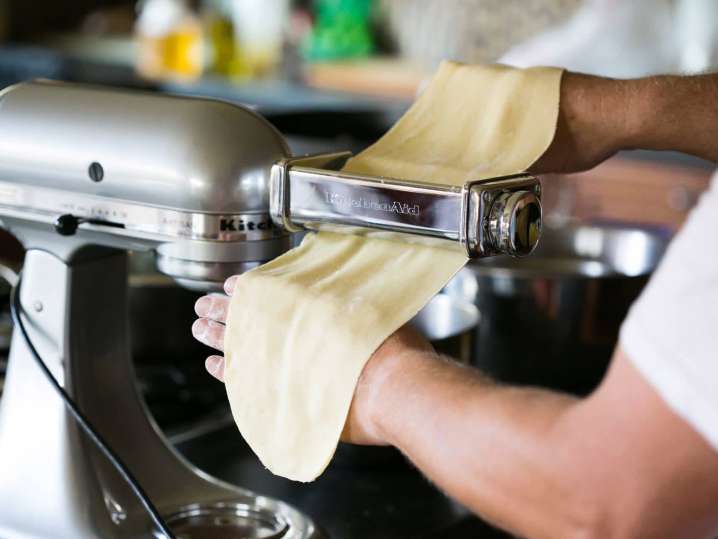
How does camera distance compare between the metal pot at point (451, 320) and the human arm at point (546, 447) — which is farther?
the metal pot at point (451, 320)

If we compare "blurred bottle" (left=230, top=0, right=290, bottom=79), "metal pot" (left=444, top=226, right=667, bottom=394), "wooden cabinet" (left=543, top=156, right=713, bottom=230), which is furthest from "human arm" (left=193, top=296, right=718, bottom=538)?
"blurred bottle" (left=230, top=0, right=290, bottom=79)

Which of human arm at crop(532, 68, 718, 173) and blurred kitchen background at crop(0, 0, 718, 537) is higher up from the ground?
human arm at crop(532, 68, 718, 173)

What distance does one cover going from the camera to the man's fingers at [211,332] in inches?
26.4

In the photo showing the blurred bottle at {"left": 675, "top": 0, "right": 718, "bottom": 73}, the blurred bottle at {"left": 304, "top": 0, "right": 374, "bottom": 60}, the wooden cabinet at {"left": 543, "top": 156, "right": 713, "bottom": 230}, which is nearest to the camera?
the wooden cabinet at {"left": 543, "top": 156, "right": 713, "bottom": 230}

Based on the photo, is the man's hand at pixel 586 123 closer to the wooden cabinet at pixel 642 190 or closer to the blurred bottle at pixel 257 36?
the wooden cabinet at pixel 642 190

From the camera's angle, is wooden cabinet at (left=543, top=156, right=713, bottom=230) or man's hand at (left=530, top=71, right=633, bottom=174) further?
wooden cabinet at (left=543, top=156, right=713, bottom=230)

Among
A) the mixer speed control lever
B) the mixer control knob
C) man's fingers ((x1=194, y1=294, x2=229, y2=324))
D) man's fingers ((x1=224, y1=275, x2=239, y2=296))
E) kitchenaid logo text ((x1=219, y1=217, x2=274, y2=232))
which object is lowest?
man's fingers ((x1=194, y1=294, x2=229, y2=324))

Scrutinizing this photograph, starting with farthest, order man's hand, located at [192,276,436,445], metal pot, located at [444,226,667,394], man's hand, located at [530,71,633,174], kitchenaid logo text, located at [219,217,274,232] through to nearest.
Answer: metal pot, located at [444,226,667,394] → man's hand, located at [530,71,633,174] → kitchenaid logo text, located at [219,217,274,232] → man's hand, located at [192,276,436,445]

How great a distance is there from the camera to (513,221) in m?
0.63

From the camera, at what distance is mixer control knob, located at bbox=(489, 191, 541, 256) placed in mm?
628

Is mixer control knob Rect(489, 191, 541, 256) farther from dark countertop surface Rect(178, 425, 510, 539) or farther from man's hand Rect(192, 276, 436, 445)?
dark countertop surface Rect(178, 425, 510, 539)

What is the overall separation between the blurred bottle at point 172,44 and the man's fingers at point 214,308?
2.59 metres

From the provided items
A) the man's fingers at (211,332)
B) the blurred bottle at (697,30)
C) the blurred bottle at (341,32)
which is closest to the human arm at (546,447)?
the man's fingers at (211,332)

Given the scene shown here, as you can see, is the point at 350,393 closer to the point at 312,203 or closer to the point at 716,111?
the point at 312,203
